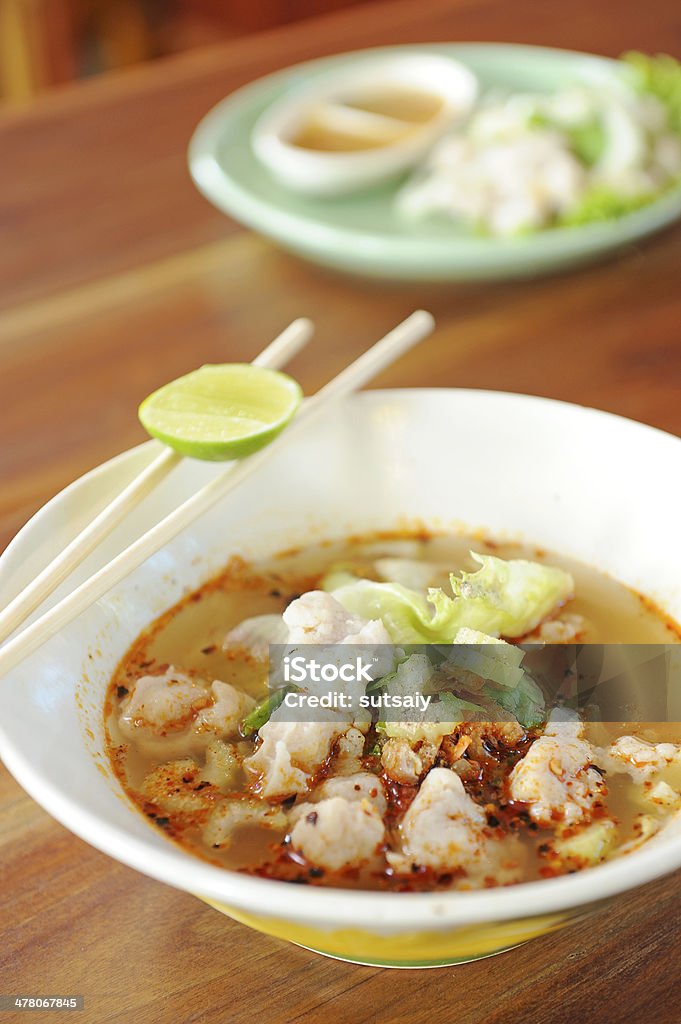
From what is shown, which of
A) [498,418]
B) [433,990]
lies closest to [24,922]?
[433,990]

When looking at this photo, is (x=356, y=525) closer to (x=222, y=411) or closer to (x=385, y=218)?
(x=222, y=411)

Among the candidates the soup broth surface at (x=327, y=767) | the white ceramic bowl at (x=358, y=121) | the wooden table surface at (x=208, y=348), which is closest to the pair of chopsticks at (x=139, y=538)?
the soup broth surface at (x=327, y=767)

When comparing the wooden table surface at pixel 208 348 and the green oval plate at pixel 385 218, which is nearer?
the wooden table surface at pixel 208 348

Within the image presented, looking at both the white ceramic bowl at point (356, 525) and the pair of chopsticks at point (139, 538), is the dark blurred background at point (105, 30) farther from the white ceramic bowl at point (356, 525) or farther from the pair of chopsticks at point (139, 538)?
the white ceramic bowl at point (356, 525)

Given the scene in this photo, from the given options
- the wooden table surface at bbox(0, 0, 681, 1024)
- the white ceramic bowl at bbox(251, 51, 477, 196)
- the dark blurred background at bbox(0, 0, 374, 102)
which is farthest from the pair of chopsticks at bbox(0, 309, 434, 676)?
the dark blurred background at bbox(0, 0, 374, 102)

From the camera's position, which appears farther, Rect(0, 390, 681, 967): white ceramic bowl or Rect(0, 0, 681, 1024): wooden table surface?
Rect(0, 0, 681, 1024): wooden table surface

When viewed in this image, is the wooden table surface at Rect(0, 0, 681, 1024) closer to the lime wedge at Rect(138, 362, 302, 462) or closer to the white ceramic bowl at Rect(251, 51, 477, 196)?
the white ceramic bowl at Rect(251, 51, 477, 196)

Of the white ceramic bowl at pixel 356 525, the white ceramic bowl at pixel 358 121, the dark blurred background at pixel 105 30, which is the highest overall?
the white ceramic bowl at pixel 358 121

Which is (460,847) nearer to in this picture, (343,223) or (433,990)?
(433,990)
